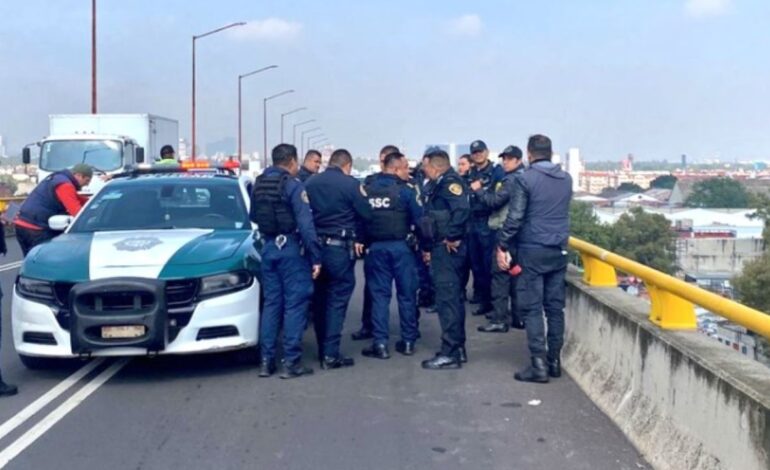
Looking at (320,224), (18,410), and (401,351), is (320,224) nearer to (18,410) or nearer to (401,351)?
(401,351)

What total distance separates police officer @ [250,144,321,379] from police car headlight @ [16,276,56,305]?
1.64 m

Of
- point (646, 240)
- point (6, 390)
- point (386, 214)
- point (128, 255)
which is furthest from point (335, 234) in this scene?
point (646, 240)

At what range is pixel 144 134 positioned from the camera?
29859 mm

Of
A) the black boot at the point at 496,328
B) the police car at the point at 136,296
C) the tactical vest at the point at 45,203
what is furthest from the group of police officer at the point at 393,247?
the tactical vest at the point at 45,203

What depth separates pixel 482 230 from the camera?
37.2ft

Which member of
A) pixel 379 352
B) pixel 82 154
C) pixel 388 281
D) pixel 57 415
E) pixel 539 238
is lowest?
pixel 57 415

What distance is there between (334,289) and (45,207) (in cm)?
438

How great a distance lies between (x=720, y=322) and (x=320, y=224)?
3274 mm

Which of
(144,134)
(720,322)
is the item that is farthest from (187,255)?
(144,134)

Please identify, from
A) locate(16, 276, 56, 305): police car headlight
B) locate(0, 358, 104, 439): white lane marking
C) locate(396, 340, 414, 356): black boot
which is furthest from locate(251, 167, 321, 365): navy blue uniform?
locate(16, 276, 56, 305): police car headlight

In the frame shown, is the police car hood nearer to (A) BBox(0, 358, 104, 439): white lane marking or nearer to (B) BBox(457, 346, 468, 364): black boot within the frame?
(A) BBox(0, 358, 104, 439): white lane marking

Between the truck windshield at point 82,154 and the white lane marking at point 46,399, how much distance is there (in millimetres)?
17967

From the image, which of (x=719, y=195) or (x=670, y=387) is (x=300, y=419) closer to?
(x=670, y=387)

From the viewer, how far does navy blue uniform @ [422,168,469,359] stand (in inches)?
342
